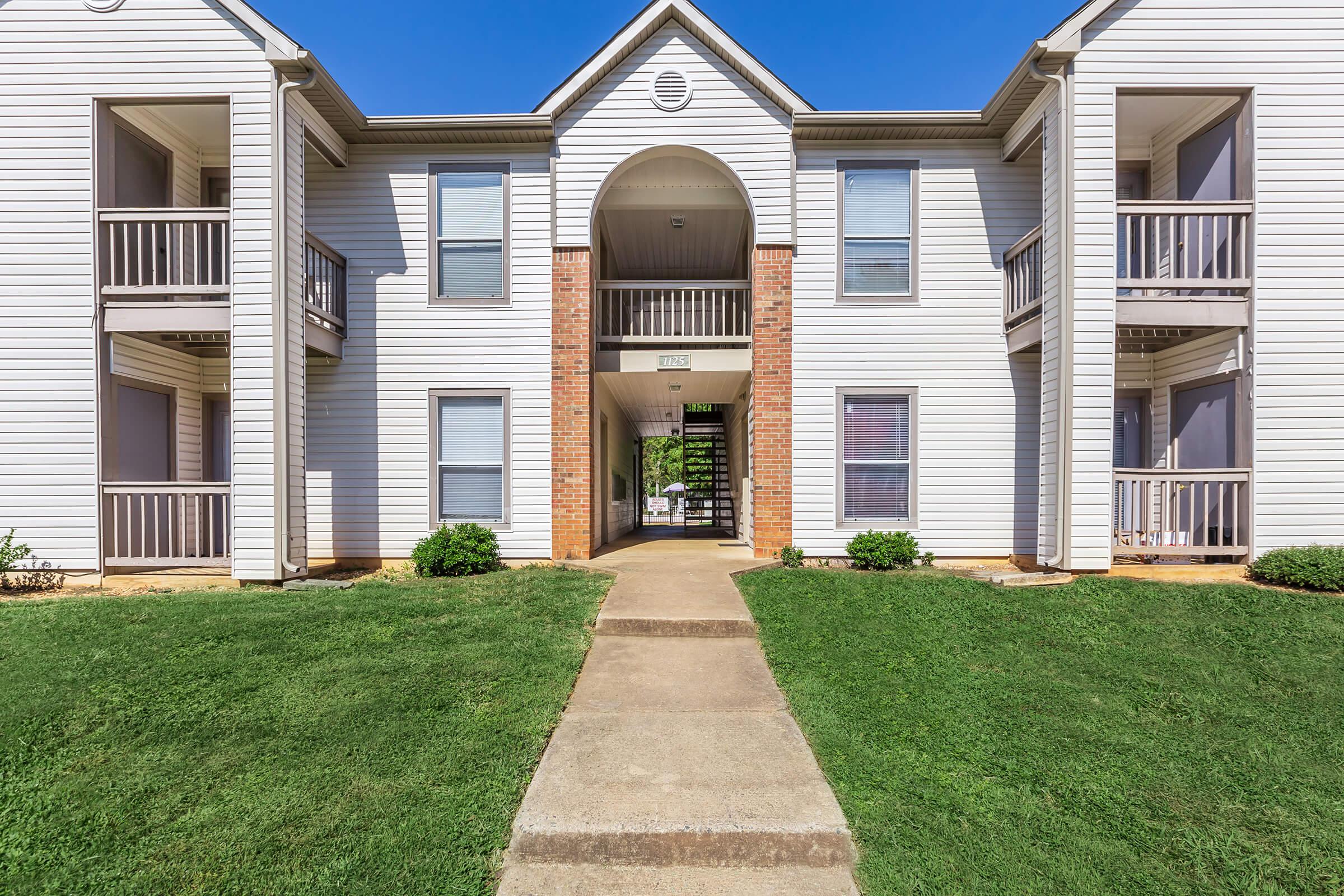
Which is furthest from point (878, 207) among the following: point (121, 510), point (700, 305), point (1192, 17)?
point (121, 510)

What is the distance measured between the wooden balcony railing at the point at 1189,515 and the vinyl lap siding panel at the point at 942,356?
128cm

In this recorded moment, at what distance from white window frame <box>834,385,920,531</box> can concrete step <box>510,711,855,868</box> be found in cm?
538

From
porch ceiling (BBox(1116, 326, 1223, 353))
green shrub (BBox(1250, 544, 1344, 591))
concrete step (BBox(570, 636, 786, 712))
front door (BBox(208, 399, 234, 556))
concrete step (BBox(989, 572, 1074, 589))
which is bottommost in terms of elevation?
concrete step (BBox(570, 636, 786, 712))

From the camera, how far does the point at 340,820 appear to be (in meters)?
3.09

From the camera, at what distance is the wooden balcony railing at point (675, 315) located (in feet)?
32.9

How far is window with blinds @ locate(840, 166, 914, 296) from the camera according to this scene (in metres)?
9.34

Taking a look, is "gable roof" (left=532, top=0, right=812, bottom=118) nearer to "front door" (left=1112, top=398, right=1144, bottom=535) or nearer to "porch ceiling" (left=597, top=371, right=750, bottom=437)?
"porch ceiling" (left=597, top=371, right=750, bottom=437)

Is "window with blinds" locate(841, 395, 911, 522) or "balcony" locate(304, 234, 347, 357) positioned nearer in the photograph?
"balcony" locate(304, 234, 347, 357)

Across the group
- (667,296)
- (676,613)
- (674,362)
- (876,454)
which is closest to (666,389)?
(667,296)

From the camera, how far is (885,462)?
9.32m

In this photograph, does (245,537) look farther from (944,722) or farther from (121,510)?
(944,722)

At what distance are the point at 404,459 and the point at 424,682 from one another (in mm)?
5399

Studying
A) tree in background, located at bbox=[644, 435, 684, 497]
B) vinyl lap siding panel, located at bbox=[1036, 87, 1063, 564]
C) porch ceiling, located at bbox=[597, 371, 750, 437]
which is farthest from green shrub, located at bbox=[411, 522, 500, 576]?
tree in background, located at bbox=[644, 435, 684, 497]

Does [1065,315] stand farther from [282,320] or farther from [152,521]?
[152,521]
